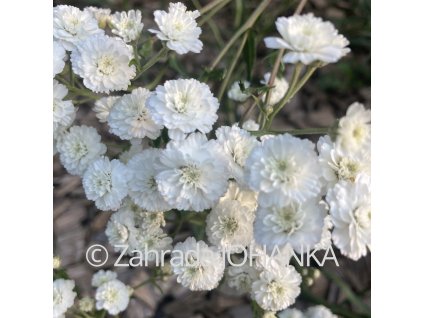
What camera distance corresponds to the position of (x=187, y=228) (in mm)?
721

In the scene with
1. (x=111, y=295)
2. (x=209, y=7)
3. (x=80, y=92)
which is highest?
(x=209, y=7)

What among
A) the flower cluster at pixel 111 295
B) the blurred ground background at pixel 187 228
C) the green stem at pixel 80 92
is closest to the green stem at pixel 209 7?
the blurred ground background at pixel 187 228

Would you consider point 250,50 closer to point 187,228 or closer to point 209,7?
point 209,7

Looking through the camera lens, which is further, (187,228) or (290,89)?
(187,228)

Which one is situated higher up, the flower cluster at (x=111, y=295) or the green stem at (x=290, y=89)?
the green stem at (x=290, y=89)

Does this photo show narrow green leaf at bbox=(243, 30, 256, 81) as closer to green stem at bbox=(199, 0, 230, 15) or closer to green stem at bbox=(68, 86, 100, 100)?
green stem at bbox=(199, 0, 230, 15)

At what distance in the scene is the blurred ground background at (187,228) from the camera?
784mm

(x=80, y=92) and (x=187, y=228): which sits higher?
(x=80, y=92)

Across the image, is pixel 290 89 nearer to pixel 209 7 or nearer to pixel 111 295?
pixel 209 7

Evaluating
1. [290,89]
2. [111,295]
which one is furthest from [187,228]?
[290,89]

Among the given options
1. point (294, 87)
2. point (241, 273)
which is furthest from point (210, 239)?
point (294, 87)

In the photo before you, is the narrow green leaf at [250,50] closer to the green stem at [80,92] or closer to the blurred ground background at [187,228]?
the blurred ground background at [187,228]
